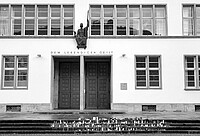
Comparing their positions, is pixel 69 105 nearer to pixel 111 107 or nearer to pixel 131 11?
pixel 111 107

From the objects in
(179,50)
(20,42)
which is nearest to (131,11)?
(179,50)

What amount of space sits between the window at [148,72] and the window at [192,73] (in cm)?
190

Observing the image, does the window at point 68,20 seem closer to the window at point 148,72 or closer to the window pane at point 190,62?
the window at point 148,72

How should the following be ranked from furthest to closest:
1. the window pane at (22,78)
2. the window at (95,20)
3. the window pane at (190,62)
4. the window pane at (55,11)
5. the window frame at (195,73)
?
the window pane at (55,11) → the window at (95,20) → the window pane at (190,62) → the window pane at (22,78) → the window frame at (195,73)

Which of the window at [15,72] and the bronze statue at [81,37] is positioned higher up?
the bronze statue at [81,37]

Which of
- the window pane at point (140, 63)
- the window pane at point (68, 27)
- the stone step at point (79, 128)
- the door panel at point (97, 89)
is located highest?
the window pane at point (68, 27)

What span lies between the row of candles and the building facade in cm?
680

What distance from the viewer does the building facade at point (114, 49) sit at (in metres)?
23.4

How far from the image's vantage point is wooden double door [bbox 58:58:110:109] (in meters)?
25.4

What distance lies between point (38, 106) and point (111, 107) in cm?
485

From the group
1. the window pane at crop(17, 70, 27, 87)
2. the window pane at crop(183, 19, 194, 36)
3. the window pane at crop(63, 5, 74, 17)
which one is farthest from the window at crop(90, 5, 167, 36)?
the window pane at crop(17, 70, 27, 87)

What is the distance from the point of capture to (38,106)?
918 inches

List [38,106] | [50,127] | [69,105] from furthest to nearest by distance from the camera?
[69,105], [38,106], [50,127]

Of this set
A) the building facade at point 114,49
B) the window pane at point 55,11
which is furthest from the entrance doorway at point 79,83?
the window pane at point 55,11
